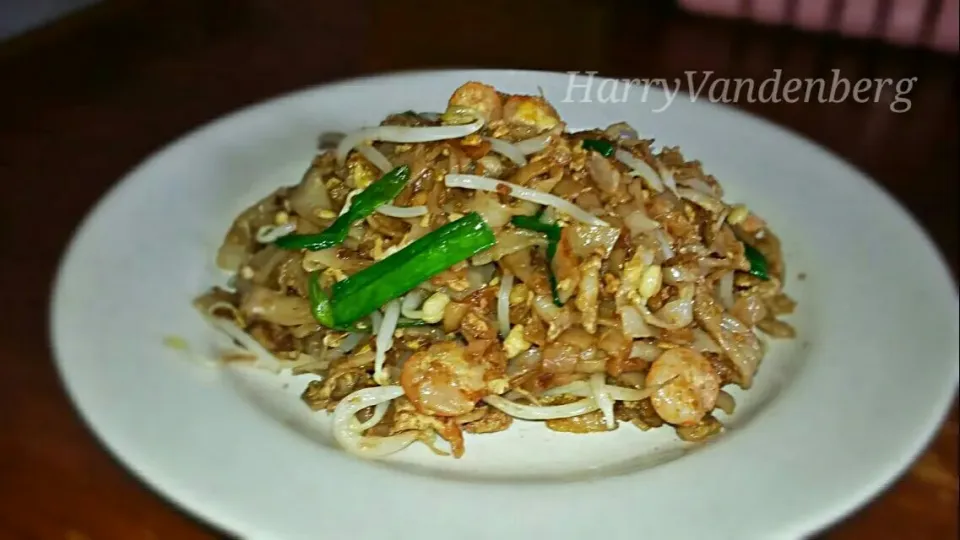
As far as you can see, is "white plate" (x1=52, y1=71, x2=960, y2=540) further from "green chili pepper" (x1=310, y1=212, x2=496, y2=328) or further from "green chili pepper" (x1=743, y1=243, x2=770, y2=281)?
"green chili pepper" (x1=310, y1=212, x2=496, y2=328)

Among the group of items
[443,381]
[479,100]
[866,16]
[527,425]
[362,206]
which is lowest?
[527,425]

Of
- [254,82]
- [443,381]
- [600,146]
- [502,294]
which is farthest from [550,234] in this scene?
[254,82]

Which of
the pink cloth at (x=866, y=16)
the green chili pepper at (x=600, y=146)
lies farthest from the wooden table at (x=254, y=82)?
the green chili pepper at (x=600, y=146)

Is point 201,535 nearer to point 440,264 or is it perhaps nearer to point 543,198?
point 440,264

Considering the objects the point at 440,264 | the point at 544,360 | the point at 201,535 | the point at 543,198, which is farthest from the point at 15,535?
the point at 543,198

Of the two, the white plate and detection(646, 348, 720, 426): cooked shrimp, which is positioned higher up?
the white plate

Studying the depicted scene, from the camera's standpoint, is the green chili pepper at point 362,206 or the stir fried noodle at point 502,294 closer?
the stir fried noodle at point 502,294

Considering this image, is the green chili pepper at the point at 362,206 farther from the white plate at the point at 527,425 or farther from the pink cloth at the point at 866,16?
the pink cloth at the point at 866,16

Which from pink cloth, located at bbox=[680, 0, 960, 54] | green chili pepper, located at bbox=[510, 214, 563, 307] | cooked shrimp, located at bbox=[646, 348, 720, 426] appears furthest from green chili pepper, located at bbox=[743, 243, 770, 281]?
pink cloth, located at bbox=[680, 0, 960, 54]

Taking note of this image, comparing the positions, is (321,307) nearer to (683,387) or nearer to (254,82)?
(683,387)
